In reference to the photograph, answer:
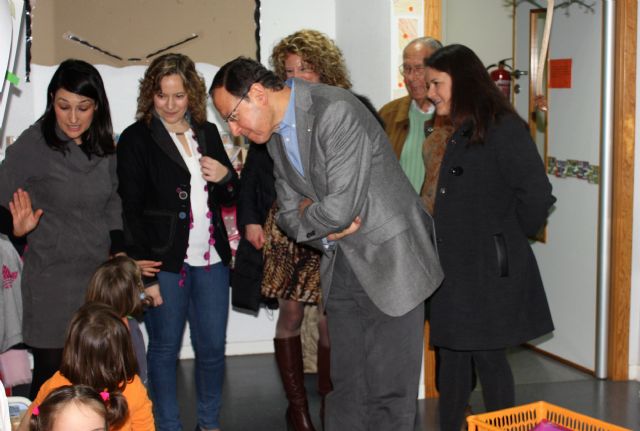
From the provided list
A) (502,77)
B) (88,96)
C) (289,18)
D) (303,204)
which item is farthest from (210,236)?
(502,77)

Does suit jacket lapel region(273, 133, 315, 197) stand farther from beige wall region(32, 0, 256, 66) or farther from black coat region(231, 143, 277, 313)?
beige wall region(32, 0, 256, 66)

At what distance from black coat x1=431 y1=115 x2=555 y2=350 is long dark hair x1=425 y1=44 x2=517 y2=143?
0.04 m

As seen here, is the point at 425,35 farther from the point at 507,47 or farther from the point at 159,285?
the point at 159,285

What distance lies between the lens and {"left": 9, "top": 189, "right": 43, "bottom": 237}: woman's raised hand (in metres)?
3.12

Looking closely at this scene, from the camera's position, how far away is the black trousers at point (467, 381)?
121 inches

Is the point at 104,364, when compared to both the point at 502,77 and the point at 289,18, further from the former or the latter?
the point at 502,77

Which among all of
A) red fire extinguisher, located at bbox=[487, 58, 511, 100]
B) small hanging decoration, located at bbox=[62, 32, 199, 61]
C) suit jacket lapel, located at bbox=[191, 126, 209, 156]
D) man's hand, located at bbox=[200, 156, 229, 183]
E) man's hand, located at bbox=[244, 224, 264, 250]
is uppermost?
small hanging decoration, located at bbox=[62, 32, 199, 61]

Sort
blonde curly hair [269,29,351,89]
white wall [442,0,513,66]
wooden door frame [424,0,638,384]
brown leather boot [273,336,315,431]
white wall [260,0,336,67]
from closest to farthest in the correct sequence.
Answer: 1. blonde curly hair [269,29,351,89]
2. brown leather boot [273,336,315,431]
3. wooden door frame [424,0,638,384]
4. white wall [260,0,336,67]
5. white wall [442,0,513,66]

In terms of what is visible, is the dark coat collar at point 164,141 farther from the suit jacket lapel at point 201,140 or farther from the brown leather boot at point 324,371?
the brown leather boot at point 324,371

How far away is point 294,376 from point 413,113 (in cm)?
125

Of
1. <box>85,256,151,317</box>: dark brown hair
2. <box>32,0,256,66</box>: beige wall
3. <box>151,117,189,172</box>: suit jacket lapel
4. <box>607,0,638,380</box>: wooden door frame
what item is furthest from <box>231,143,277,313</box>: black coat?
<box>607,0,638,380</box>: wooden door frame

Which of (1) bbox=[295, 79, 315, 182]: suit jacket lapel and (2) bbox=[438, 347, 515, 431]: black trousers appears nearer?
(1) bbox=[295, 79, 315, 182]: suit jacket lapel

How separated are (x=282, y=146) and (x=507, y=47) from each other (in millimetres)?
2916

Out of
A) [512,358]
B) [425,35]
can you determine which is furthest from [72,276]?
[512,358]
